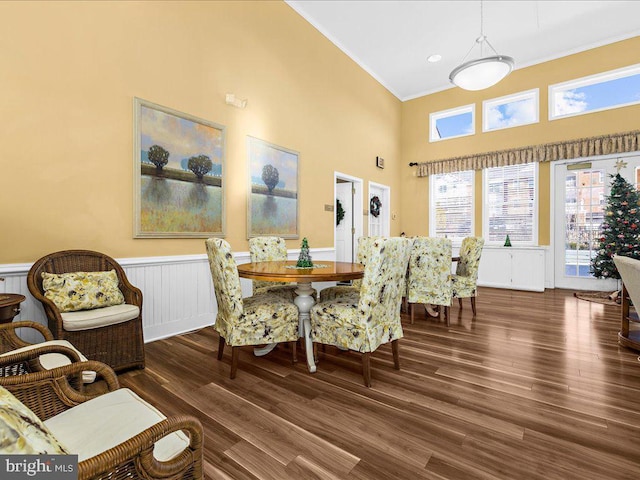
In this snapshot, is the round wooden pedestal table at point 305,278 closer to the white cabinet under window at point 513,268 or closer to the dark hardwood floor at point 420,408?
the dark hardwood floor at point 420,408

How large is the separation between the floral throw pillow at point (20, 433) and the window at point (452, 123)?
7695mm

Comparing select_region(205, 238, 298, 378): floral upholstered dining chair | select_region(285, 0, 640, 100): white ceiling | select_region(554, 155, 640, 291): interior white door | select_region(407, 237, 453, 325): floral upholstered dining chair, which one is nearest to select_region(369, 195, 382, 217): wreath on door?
select_region(285, 0, 640, 100): white ceiling

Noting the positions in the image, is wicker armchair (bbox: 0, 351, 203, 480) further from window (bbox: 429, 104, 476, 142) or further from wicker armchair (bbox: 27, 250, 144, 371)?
window (bbox: 429, 104, 476, 142)

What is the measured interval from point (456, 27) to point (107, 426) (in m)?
6.29

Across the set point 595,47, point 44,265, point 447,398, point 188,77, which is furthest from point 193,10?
point 595,47

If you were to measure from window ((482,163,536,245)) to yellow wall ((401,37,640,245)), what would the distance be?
0.44ft

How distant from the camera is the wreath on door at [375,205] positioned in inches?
264

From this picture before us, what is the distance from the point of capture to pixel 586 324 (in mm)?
3617

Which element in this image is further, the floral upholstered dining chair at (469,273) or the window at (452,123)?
the window at (452,123)

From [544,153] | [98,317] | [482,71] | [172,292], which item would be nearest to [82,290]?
[98,317]

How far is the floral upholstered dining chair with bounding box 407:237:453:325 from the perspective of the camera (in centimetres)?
355

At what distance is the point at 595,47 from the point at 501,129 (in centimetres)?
183

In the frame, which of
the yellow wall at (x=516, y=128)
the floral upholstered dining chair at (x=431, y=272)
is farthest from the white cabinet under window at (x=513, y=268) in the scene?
the floral upholstered dining chair at (x=431, y=272)

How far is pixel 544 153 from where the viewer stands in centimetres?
592
